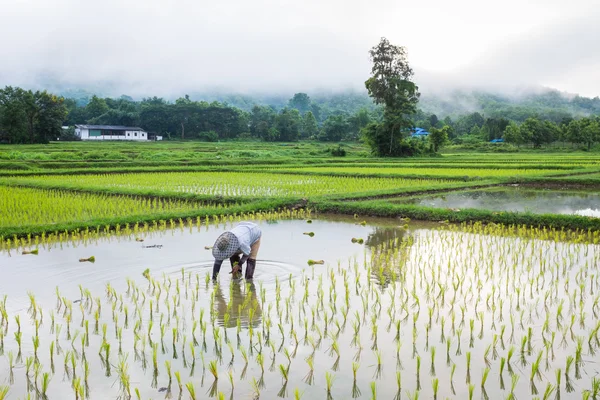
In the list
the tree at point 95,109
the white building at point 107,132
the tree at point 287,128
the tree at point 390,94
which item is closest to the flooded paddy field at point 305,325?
the tree at point 390,94

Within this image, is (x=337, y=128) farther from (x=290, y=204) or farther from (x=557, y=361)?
(x=557, y=361)

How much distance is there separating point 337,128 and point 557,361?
62709 mm

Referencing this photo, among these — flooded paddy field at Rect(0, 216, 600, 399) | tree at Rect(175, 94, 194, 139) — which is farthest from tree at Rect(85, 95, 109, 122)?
flooded paddy field at Rect(0, 216, 600, 399)

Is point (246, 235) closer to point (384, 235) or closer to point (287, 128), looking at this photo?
point (384, 235)

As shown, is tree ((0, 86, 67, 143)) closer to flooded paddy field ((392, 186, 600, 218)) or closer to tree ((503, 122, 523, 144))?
flooded paddy field ((392, 186, 600, 218))

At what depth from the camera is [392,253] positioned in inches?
317

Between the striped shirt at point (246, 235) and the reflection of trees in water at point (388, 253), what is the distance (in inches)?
57.5

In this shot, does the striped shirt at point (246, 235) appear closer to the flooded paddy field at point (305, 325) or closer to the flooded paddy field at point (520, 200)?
the flooded paddy field at point (305, 325)

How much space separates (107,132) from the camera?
6266 centimetres

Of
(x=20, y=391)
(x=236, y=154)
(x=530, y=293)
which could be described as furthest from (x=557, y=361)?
(x=236, y=154)

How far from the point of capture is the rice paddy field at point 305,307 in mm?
3889

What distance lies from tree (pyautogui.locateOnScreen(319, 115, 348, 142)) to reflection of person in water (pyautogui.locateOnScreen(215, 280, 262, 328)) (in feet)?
198

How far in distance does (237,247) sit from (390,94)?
3696cm

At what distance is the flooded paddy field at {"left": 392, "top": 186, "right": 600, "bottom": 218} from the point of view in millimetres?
12664
